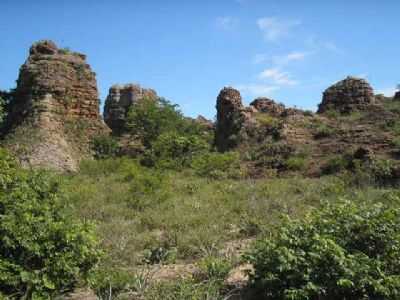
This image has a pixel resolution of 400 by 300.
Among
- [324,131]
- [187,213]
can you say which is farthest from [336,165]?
Answer: [187,213]

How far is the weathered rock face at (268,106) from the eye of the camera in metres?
27.7

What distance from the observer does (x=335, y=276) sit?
142 inches

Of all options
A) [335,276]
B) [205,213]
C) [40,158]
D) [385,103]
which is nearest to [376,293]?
[335,276]

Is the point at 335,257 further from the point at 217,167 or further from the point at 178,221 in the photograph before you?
the point at 217,167

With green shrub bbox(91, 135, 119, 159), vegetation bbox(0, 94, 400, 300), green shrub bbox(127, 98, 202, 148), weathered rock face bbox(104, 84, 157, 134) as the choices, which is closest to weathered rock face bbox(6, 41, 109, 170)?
green shrub bbox(91, 135, 119, 159)

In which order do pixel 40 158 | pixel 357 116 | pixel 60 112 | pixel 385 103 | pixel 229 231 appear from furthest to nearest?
1. pixel 385 103
2. pixel 357 116
3. pixel 60 112
4. pixel 40 158
5. pixel 229 231

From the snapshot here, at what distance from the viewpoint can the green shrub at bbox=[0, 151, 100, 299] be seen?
394 centimetres

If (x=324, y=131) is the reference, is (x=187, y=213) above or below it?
below

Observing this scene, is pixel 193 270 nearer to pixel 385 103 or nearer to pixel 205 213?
pixel 205 213

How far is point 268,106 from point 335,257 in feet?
83.8

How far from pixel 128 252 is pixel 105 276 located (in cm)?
121

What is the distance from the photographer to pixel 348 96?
2434 centimetres

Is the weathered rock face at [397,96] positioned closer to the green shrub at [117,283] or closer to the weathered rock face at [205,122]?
the weathered rock face at [205,122]

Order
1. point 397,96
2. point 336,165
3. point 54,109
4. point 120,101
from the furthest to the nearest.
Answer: point 120,101
point 397,96
point 54,109
point 336,165
